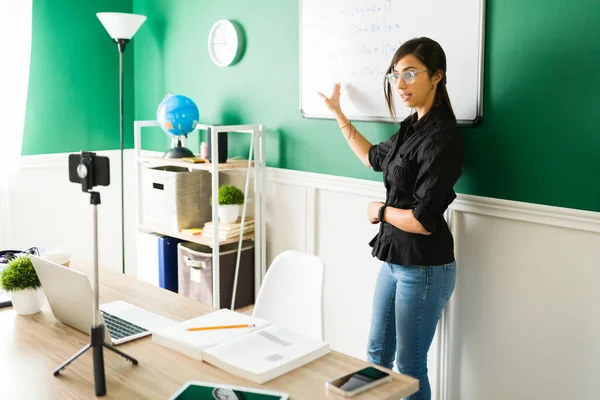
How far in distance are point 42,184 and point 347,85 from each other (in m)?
2.03

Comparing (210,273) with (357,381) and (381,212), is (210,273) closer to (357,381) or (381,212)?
(381,212)

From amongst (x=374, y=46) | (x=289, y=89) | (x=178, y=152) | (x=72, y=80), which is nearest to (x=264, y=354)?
(x=374, y=46)

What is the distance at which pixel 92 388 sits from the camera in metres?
1.54

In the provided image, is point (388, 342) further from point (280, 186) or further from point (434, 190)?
point (280, 186)

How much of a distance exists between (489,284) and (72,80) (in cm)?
272

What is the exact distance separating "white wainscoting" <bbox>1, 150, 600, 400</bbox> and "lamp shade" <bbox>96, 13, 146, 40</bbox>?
46.9 inches

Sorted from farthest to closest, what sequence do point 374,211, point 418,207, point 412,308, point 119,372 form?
point 374,211
point 412,308
point 418,207
point 119,372

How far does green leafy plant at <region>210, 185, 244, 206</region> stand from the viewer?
131 inches

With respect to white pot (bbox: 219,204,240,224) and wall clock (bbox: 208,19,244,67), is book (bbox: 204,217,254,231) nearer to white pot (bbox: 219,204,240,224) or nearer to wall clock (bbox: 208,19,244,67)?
white pot (bbox: 219,204,240,224)

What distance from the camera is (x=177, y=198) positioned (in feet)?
11.1

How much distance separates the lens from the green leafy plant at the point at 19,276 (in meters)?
1.99

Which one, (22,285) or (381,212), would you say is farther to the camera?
(381,212)

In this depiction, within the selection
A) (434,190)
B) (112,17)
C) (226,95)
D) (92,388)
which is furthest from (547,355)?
(112,17)

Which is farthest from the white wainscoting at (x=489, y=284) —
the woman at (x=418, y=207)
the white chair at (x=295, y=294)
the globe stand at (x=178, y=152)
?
the white chair at (x=295, y=294)
